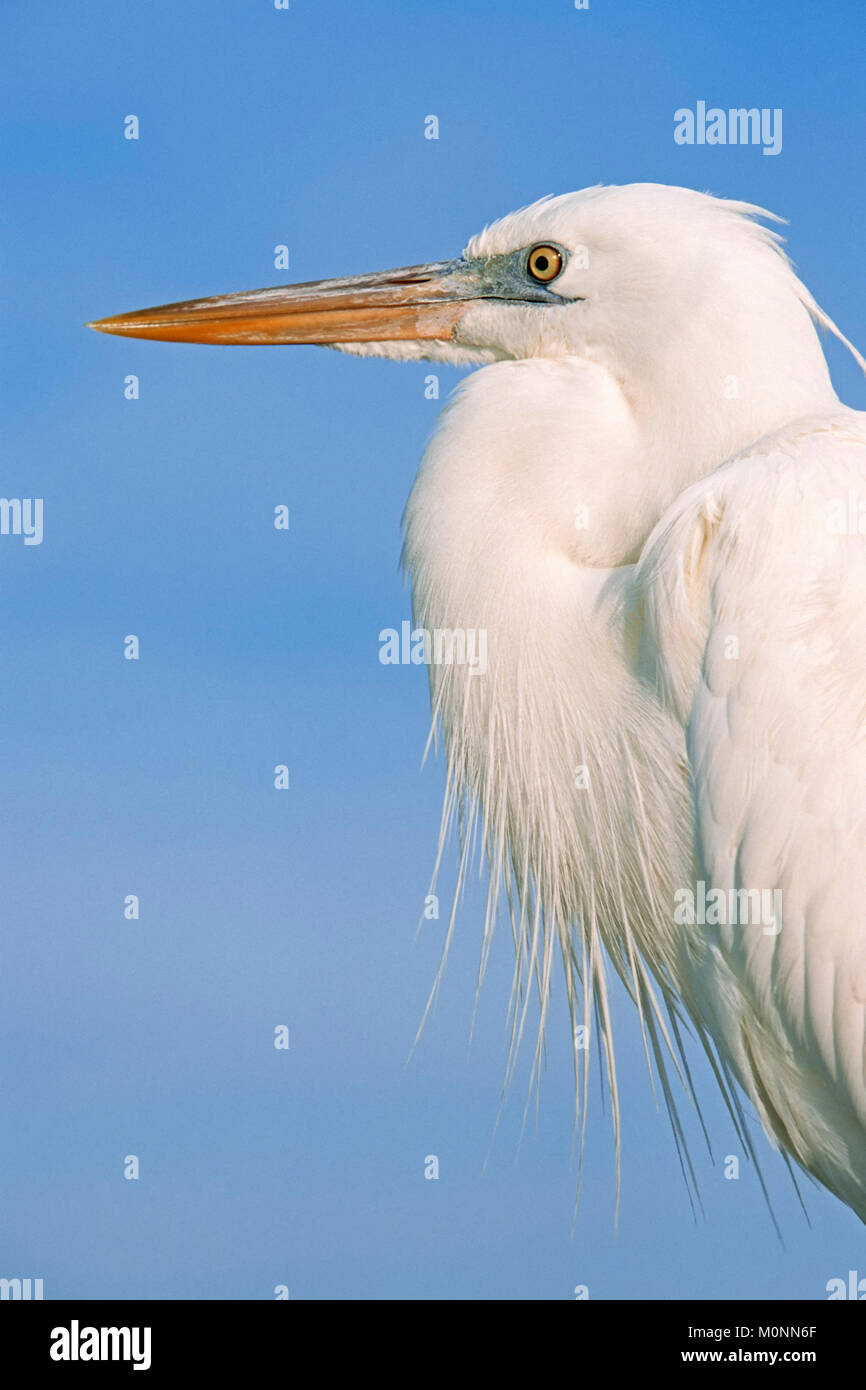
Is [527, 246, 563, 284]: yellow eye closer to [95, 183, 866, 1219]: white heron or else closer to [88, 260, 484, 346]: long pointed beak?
[95, 183, 866, 1219]: white heron

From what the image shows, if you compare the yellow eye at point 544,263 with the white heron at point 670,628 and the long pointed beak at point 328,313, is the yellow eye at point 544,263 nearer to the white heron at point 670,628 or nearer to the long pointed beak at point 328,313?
the white heron at point 670,628

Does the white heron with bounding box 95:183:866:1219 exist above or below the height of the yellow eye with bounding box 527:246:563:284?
below

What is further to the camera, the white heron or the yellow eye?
the yellow eye

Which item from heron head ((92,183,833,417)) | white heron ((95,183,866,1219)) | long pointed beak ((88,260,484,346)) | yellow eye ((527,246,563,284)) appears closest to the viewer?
white heron ((95,183,866,1219))

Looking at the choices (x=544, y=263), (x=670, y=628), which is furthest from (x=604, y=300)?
(x=670, y=628)

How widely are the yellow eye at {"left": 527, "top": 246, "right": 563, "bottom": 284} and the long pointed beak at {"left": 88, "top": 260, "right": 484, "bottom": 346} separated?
194 millimetres

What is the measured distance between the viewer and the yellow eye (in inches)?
127

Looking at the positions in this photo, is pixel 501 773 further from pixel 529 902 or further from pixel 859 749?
pixel 859 749

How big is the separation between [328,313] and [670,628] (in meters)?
1.38

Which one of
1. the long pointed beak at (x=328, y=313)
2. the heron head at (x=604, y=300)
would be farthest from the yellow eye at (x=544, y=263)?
the long pointed beak at (x=328, y=313)

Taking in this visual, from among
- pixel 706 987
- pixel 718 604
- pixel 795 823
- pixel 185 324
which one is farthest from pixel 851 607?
pixel 185 324

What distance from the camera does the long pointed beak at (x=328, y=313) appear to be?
354 cm

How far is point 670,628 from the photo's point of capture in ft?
9.18

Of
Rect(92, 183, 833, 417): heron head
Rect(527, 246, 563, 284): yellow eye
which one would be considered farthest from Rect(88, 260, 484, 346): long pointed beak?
Rect(527, 246, 563, 284): yellow eye
